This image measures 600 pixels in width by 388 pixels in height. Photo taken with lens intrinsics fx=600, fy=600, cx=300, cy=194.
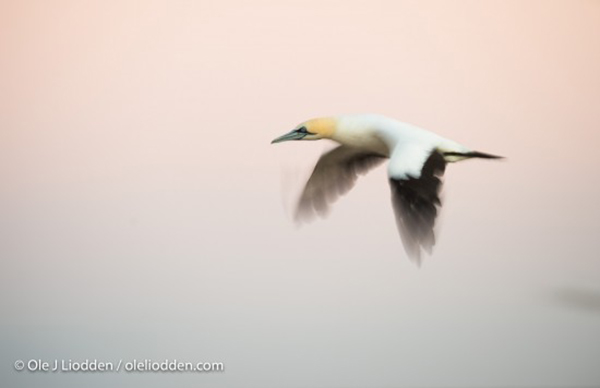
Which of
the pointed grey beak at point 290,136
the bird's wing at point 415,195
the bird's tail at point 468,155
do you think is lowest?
the bird's wing at point 415,195

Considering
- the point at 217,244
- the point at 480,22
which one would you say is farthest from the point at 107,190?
the point at 480,22

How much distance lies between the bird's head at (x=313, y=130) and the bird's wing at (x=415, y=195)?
18cm

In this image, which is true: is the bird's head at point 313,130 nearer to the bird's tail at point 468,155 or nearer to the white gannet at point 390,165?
the white gannet at point 390,165

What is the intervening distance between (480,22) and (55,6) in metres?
1.10

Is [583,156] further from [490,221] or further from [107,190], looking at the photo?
[107,190]

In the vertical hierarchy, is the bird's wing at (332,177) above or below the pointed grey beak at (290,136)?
below

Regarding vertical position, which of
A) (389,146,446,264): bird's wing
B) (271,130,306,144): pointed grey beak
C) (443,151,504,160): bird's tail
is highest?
(271,130,306,144): pointed grey beak

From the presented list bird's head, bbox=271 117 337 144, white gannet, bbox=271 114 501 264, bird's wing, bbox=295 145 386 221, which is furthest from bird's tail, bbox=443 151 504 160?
bird's head, bbox=271 117 337 144

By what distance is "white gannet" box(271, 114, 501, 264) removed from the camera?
59.3 inches

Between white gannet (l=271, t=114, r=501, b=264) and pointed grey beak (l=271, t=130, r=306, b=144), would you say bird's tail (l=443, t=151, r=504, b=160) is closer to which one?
white gannet (l=271, t=114, r=501, b=264)

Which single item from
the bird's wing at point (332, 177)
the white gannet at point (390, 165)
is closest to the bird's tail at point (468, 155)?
the white gannet at point (390, 165)

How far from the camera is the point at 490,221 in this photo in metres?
1.56

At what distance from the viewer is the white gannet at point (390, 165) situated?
1.51 metres

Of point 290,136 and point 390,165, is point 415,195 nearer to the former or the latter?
point 390,165
